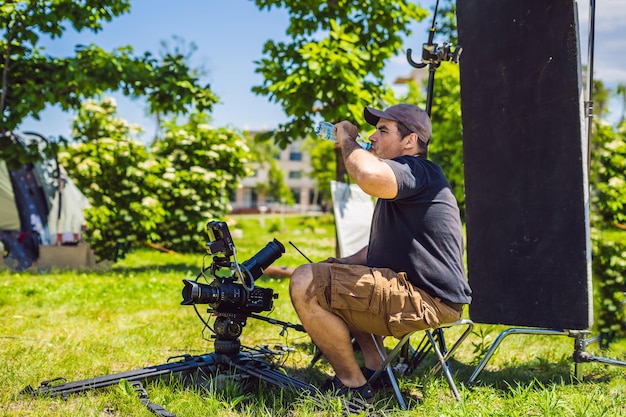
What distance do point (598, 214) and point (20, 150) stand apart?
282 inches

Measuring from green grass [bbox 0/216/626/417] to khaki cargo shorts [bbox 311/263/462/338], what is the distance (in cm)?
42

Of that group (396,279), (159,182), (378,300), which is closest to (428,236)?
(396,279)

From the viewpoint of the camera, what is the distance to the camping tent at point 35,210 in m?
9.07

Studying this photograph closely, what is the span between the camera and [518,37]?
3.90 m

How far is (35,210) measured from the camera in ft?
30.9

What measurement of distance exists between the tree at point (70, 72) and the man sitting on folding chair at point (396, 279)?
6022mm

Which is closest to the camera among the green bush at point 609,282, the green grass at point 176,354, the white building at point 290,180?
the green grass at point 176,354

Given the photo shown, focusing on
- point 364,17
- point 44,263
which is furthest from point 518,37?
point 44,263

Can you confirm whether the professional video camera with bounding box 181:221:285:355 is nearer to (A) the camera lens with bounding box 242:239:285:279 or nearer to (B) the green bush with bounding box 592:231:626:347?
(A) the camera lens with bounding box 242:239:285:279

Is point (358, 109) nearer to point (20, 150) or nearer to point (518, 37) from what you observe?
point (518, 37)

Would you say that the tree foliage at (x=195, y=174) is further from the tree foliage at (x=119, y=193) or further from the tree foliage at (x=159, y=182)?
the tree foliage at (x=119, y=193)

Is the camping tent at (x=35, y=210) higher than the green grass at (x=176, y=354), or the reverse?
the camping tent at (x=35, y=210)

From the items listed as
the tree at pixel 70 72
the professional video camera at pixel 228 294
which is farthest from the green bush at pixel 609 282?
the tree at pixel 70 72

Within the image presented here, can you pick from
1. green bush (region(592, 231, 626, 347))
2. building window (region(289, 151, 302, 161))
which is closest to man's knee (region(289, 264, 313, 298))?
green bush (region(592, 231, 626, 347))
